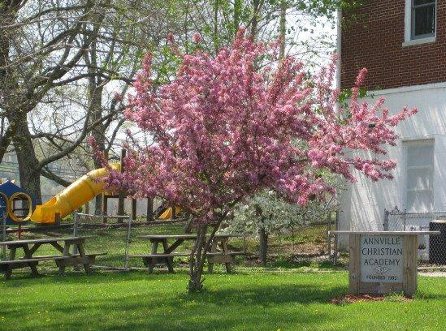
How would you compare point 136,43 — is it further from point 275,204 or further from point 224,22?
point 224,22

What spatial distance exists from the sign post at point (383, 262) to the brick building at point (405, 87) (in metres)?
8.85

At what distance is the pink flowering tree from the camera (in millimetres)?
14297

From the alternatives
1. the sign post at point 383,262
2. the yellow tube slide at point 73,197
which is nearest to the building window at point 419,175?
the sign post at point 383,262

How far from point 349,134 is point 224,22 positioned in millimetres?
13456

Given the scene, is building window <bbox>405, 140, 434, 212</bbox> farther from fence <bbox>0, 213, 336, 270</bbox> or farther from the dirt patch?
the dirt patch

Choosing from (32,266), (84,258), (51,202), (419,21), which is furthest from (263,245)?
(51,202)

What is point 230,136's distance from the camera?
1455 centimetres

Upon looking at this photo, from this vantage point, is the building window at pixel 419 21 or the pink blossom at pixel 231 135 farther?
the building window at pixel 419 21

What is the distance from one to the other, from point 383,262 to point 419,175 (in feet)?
32.0

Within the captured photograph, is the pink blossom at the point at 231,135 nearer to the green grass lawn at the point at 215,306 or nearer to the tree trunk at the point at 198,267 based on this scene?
the tree trunk at the point at 198,267

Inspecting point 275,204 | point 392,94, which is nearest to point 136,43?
point 275,204

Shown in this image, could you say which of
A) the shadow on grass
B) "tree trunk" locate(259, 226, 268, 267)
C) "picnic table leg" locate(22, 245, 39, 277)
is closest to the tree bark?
the shadow on grass

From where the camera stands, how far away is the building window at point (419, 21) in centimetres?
2419

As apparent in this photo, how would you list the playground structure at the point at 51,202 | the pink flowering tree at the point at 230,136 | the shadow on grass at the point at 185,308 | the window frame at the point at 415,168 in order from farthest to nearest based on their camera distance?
the playground structure at the point at 51,202
the window frame at the point at 415,168
the pink flowering tree at the point at 230,136
the shadow on grass at the point at 185,308
